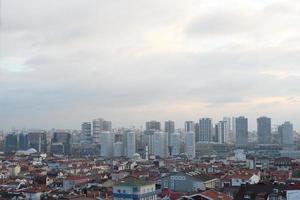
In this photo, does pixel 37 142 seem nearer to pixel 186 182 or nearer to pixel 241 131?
pixel 241 131

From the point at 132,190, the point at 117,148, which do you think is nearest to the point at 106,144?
the point at 117,148

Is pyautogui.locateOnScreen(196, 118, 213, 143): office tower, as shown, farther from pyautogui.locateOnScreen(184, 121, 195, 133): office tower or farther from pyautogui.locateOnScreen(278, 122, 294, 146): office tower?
pyautogui.locateOnScreen(278, 122, 294, 146): office tower

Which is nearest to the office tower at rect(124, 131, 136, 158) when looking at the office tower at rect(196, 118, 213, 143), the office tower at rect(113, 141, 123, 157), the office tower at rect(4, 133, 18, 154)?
the office tower at rect(113, 141, 123, 157)

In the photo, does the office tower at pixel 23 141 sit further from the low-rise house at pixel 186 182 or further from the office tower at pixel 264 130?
the low-rise house at pixel 186 182

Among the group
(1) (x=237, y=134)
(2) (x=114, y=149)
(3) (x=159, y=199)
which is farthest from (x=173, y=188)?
(1) (x=237, y=134)

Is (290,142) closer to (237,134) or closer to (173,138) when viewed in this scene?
(237,134)

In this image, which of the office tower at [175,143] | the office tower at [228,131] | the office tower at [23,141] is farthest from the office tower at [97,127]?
the office tower at [228,131]

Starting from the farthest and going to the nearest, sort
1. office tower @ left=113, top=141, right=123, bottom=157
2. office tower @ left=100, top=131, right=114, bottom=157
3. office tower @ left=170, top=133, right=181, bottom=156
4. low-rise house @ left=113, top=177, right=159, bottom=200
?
office tower @ left=170, top=133, right=181, bottom=156 < office tower @ left=100, top=131, right=114, bottom=157 < office tower @ left=113, top=141, right=123, bottom=157 < low-rise house @ left=113, top=177, right=159, bottom=200
